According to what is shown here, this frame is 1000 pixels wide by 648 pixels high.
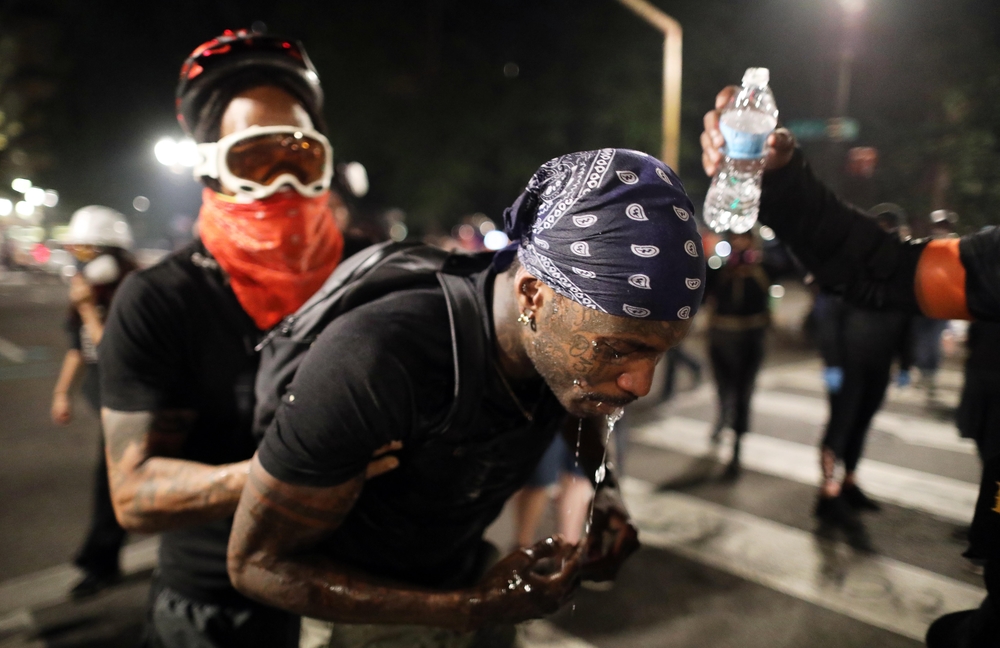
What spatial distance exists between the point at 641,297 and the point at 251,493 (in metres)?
A: 0.91

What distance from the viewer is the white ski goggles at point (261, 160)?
1949 mm

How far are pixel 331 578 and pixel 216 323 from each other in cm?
85

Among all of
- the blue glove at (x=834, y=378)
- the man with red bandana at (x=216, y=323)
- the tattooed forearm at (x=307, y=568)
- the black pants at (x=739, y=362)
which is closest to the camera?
the tattooed forearm at (x=307, y=568)

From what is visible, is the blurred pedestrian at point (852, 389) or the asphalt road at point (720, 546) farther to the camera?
the blurred pedestrian at point (852, 389)

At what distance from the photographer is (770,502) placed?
5.02 metres

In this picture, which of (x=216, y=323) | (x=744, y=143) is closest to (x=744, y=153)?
(x=744, y=143)

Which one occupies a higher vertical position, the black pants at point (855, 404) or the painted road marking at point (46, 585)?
the black pants at point (855, 404)

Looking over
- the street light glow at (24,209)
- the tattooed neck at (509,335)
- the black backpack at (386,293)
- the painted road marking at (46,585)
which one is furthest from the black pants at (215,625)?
the street light glow at (24,209)

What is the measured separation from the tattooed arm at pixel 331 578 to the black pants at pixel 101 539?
312 centimetres

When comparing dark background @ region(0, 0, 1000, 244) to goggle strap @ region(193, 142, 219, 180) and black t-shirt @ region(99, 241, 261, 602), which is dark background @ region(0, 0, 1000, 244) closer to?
goggle strap @ region(193, 142, 219, 180)

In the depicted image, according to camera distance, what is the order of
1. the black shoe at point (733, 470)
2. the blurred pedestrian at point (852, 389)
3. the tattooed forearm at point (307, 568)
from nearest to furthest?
the tattooed forearm at point (307, 568), the blurred pedestrian at point (852, 389), the black shoe at point (733, 470)

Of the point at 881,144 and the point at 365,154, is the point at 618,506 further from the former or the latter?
the point at 365,154

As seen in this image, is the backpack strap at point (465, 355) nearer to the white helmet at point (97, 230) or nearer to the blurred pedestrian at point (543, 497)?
the blurred pedestrian at point (543, 497)

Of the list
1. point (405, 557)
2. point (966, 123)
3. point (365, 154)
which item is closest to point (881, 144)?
point (966, 123)
